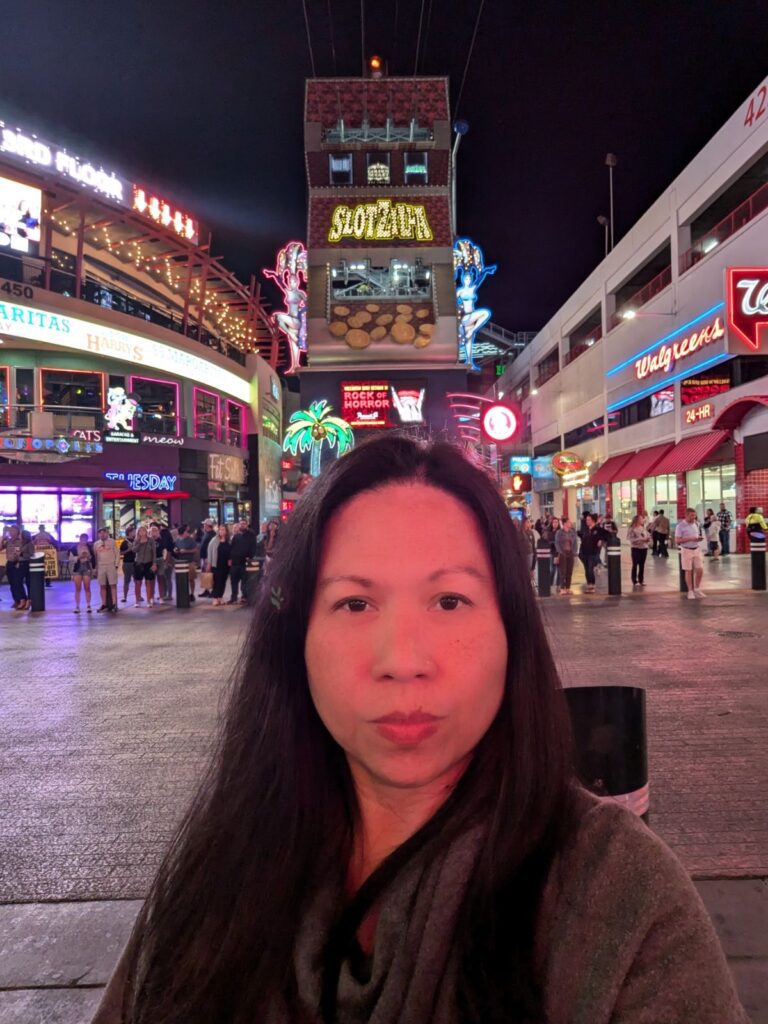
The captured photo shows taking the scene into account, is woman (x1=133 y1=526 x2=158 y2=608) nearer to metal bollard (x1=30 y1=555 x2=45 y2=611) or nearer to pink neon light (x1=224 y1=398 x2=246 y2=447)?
metal bollard (x1=30 y1=555 x2=45 y2=611)

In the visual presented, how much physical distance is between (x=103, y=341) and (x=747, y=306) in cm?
2283

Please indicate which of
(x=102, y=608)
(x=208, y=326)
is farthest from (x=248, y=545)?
(x=208, y=326)

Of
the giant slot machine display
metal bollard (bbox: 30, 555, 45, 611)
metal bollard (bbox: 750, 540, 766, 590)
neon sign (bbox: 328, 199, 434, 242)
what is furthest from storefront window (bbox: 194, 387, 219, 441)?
metal bollard (bbox: 750, 540, 766, 590)

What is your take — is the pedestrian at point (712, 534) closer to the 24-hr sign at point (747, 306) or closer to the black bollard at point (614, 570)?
the 24-hr sign at point (747, 306)

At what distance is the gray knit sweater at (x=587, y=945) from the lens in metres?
0.85

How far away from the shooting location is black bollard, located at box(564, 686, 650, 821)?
2.40 meters

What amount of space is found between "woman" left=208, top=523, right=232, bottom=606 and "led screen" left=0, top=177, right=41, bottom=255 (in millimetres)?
17216

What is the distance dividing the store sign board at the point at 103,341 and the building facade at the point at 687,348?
19.7 meters

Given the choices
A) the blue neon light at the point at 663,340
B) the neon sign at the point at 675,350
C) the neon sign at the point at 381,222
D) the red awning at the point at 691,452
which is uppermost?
the neon sign at the point at 381,222

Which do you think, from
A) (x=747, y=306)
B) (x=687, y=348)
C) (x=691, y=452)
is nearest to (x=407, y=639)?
(x=747, y=306)

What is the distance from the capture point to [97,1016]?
3.69 ft

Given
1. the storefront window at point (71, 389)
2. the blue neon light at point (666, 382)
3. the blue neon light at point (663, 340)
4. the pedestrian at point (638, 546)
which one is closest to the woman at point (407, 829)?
the pedestrian at point (638, 546)

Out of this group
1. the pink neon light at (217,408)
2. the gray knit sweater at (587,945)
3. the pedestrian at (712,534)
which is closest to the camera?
the gray knit sweater at (587,945)

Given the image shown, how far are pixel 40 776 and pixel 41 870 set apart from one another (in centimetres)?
155
